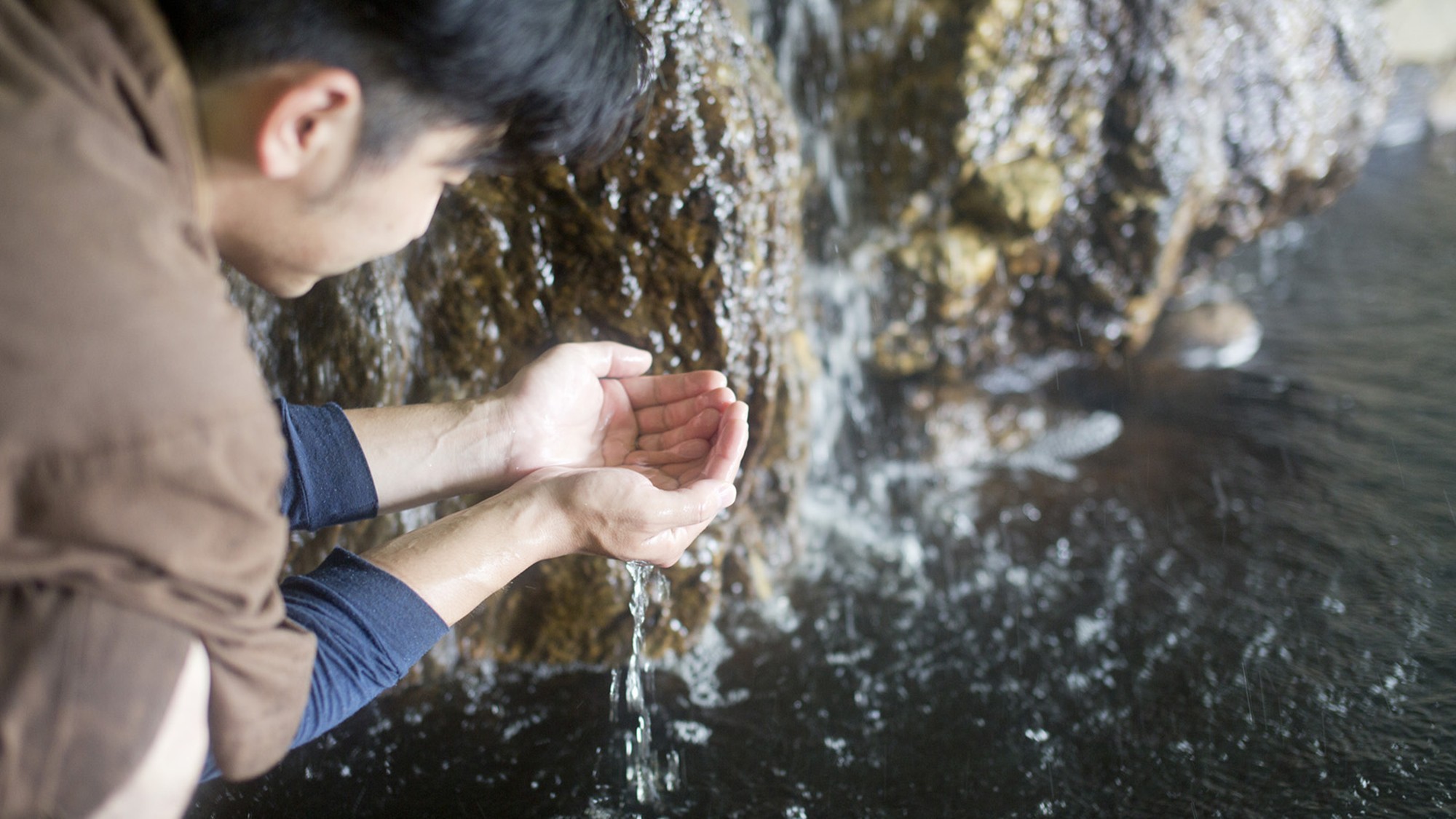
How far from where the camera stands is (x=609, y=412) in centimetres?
192

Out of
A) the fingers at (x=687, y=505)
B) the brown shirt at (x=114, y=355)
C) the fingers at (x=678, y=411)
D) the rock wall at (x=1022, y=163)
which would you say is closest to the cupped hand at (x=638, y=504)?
the fingers at (x=687, y=505)

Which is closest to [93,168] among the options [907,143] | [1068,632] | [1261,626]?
[1068,632]

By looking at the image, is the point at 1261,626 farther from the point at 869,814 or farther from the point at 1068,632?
the point at 869,814

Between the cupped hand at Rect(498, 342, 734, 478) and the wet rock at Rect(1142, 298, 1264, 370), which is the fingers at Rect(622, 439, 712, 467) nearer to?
the cupped hand at Rect(498, 342, 734, 478)

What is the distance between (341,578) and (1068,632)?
187 cm

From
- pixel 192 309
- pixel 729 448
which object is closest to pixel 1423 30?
pixel 729 448

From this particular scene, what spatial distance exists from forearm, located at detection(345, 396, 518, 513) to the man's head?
51 cm

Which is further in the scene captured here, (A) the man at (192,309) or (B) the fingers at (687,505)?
(B) the fingers at (687,505)

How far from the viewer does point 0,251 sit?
0.81 metres

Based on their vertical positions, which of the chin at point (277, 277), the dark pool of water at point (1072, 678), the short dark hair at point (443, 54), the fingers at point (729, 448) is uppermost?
the short dark hair at point (443, 54)

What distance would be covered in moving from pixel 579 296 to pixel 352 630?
120 centimetres

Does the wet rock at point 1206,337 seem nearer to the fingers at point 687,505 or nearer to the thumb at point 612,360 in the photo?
the thumb at point 612,360

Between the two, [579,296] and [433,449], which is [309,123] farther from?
[579,296]

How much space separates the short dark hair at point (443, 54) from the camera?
38.0 inches
